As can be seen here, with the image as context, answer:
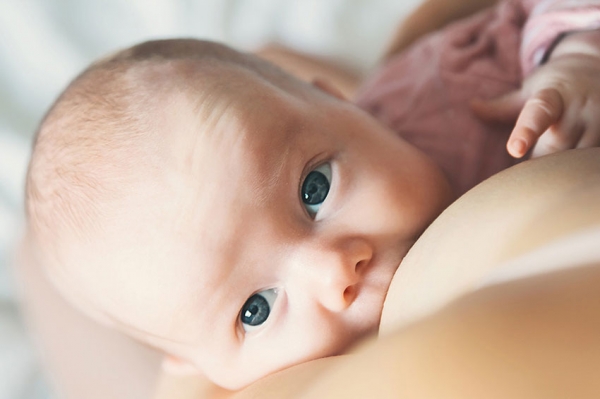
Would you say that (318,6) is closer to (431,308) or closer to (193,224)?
(193,224)

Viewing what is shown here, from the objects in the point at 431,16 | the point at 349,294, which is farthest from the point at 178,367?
the point at 431,16

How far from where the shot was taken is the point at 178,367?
0.79 meters

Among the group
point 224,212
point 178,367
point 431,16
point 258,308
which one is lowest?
point 178,367

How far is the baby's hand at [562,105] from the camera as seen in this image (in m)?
0.55

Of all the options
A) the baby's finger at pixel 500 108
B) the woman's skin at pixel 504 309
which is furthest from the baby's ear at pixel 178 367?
the baby's finger at pixel 500 108

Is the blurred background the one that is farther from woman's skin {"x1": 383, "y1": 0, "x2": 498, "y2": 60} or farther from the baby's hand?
the baby's hand

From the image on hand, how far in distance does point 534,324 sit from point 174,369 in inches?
24.0

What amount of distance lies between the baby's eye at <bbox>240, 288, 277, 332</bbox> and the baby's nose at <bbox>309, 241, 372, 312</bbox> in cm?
7

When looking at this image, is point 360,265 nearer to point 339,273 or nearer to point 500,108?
point 339,273

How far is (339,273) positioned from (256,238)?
10 cm

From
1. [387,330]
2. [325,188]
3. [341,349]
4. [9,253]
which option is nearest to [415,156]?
[325,188]

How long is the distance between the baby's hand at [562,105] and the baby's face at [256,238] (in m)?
0.16

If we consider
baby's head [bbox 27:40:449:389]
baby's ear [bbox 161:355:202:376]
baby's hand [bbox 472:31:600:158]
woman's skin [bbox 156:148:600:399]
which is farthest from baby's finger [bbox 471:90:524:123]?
baby's ear [bbox 161:355:202:376]

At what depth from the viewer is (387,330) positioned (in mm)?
413
